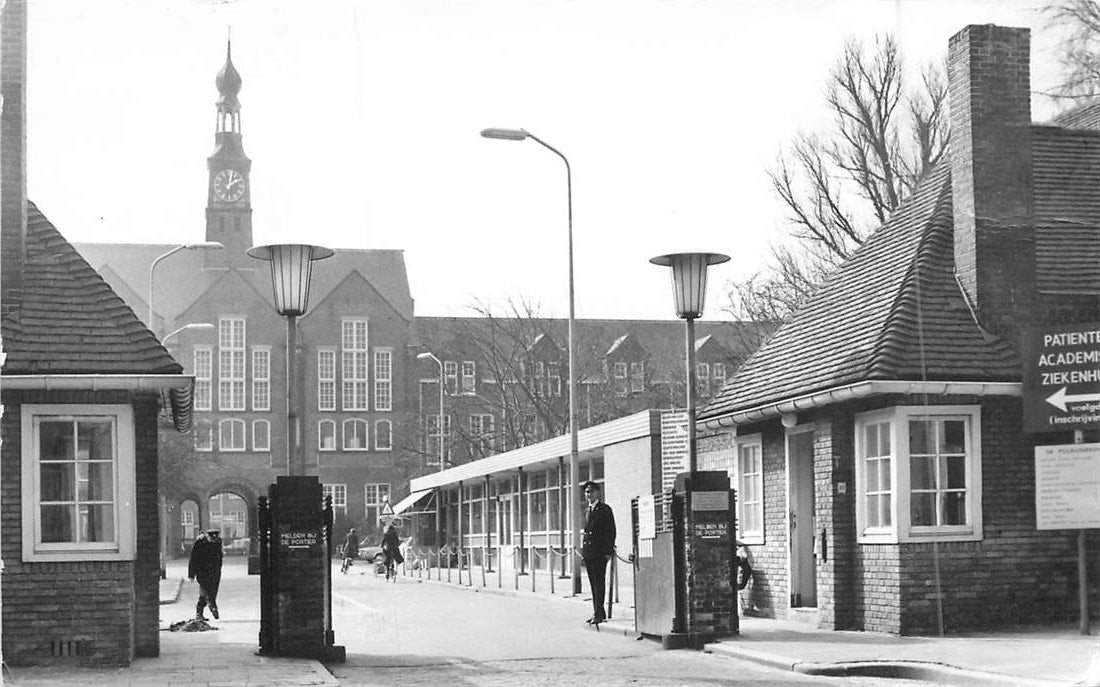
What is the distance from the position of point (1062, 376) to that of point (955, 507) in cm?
337

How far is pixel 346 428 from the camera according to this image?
330 feet

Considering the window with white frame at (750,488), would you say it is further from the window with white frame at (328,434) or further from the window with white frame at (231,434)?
the window with white frame at (328,434)

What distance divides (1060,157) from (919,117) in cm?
1811

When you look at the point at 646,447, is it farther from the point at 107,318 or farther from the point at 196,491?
the point at 196,491

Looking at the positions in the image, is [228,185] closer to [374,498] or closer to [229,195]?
[229,195]

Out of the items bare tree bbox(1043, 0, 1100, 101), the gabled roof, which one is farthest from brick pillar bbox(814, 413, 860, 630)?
the gabled roof

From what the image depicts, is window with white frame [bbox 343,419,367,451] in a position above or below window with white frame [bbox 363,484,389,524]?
above

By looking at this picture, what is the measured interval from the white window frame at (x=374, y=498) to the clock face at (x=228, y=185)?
27457 millimetres

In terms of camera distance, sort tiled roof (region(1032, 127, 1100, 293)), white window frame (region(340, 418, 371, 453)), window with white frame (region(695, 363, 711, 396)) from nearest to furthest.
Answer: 1. tiled roof (region(1032, 127, 1100, 293))
2. window with white frame (region(695, 363, 711, 396))
3. white window frame (region(340, 418, 371, 453))

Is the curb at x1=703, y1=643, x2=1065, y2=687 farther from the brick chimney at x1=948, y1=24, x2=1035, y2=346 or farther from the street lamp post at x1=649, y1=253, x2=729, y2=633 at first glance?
the brick chimney at x1=948, y1=24, x2=1035, y2=346

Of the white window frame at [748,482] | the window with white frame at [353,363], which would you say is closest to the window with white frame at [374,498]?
the window with white frame at [353,363]

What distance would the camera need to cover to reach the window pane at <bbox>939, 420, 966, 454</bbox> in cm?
1719

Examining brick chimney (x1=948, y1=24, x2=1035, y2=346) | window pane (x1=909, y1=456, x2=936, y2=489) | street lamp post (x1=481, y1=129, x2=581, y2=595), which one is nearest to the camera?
window pane (x1=909, y1=456, x2=936, y2=489)

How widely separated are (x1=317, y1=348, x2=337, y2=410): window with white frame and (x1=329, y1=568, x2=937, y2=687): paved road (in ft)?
241
